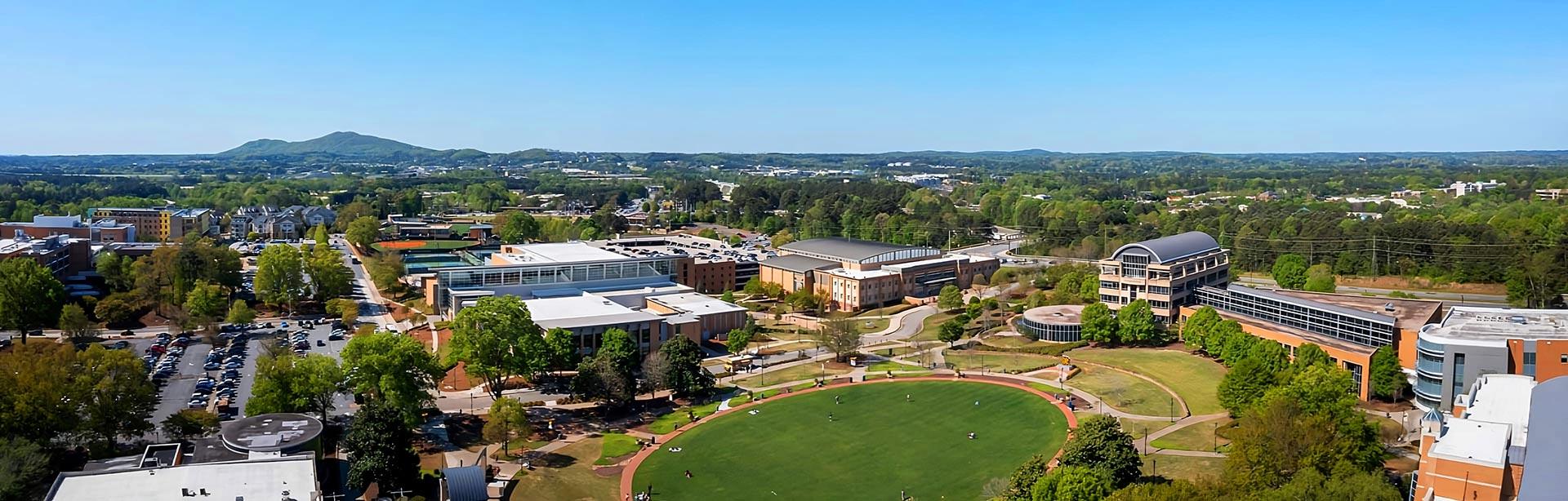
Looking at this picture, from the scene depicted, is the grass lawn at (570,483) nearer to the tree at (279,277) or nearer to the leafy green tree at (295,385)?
the leafy green tree at (295,385)

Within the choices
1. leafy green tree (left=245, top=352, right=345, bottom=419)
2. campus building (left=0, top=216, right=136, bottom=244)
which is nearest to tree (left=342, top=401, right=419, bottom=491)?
leafy green tree (left=245, top=352, right=345, bottom=419)

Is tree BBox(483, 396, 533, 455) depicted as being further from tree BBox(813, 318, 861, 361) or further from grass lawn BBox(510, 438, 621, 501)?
tree BBox(813, 318, 861, 361)

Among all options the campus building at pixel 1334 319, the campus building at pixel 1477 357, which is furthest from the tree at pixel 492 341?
the campus building at pixel 1477 357

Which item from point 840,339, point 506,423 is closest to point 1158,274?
point 840,339

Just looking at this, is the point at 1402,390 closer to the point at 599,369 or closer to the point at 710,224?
the point at 599,369

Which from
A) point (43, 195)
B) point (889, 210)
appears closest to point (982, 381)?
point (889, 210)
